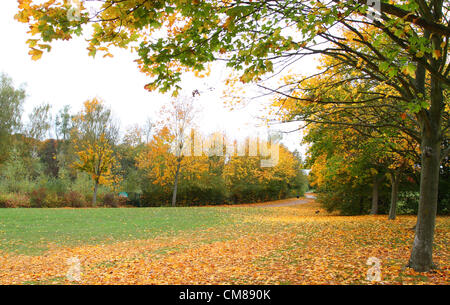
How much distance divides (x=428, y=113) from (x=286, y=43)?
3.40m

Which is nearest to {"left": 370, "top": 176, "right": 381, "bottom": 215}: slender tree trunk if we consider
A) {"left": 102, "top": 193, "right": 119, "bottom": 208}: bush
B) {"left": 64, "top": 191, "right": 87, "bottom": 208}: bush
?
{"left": 102, "top": 193, "right": 119, "bottom": 208}: bush

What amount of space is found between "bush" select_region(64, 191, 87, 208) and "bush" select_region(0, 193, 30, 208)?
268cm

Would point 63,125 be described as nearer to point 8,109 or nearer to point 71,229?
point 8,109

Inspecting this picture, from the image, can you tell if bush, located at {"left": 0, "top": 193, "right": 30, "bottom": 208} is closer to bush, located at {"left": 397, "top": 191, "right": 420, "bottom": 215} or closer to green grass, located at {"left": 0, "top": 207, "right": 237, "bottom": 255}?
green grass, located at {"left": 0, "top": 207, "right": 237, "bottom": 255}

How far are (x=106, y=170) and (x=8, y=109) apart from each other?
14.1 metres

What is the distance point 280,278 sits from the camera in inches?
202

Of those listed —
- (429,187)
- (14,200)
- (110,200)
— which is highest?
(429,187)

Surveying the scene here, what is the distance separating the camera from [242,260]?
663 centimetres

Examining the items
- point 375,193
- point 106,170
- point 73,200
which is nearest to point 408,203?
point 375,193

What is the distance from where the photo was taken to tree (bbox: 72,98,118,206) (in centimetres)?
2450

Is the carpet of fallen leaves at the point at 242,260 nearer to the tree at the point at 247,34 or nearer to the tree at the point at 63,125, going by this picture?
the tree at the point at 247,34

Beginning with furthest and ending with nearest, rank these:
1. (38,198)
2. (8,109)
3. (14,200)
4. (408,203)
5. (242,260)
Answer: (8,109), (38,198), (14,200), (408,203), (242,260)

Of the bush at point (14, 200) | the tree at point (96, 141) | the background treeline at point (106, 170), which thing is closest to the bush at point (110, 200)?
the background treeline at point (106, 170)

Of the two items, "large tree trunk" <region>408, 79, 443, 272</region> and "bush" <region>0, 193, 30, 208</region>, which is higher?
"large tree trunk" <region>408, 79, 443, 272</region>
